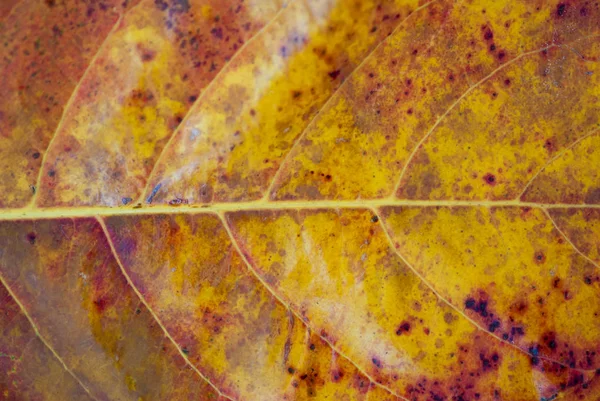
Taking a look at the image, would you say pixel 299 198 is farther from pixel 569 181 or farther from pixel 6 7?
pixel 6 7

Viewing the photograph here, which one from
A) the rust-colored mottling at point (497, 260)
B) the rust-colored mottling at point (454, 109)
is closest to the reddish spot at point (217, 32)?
the rust-colored mottling at point (454, 109)

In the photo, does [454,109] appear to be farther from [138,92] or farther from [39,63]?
[39,63]

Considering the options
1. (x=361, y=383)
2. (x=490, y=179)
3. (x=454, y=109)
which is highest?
(x=454, y=109)

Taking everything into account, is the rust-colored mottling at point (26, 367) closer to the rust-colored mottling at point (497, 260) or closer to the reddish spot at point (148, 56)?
the reddish spot at point (148, 56)

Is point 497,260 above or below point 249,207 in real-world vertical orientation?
below

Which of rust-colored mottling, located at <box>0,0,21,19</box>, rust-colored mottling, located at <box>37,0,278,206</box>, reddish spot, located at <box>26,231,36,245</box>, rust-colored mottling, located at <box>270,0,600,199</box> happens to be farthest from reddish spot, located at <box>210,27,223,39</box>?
reddish spot, located at <box>26,231,36,245</box>

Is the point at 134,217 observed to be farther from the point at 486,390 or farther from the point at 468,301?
the point at 486,390

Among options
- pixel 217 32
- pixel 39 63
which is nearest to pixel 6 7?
pixel 39 63
